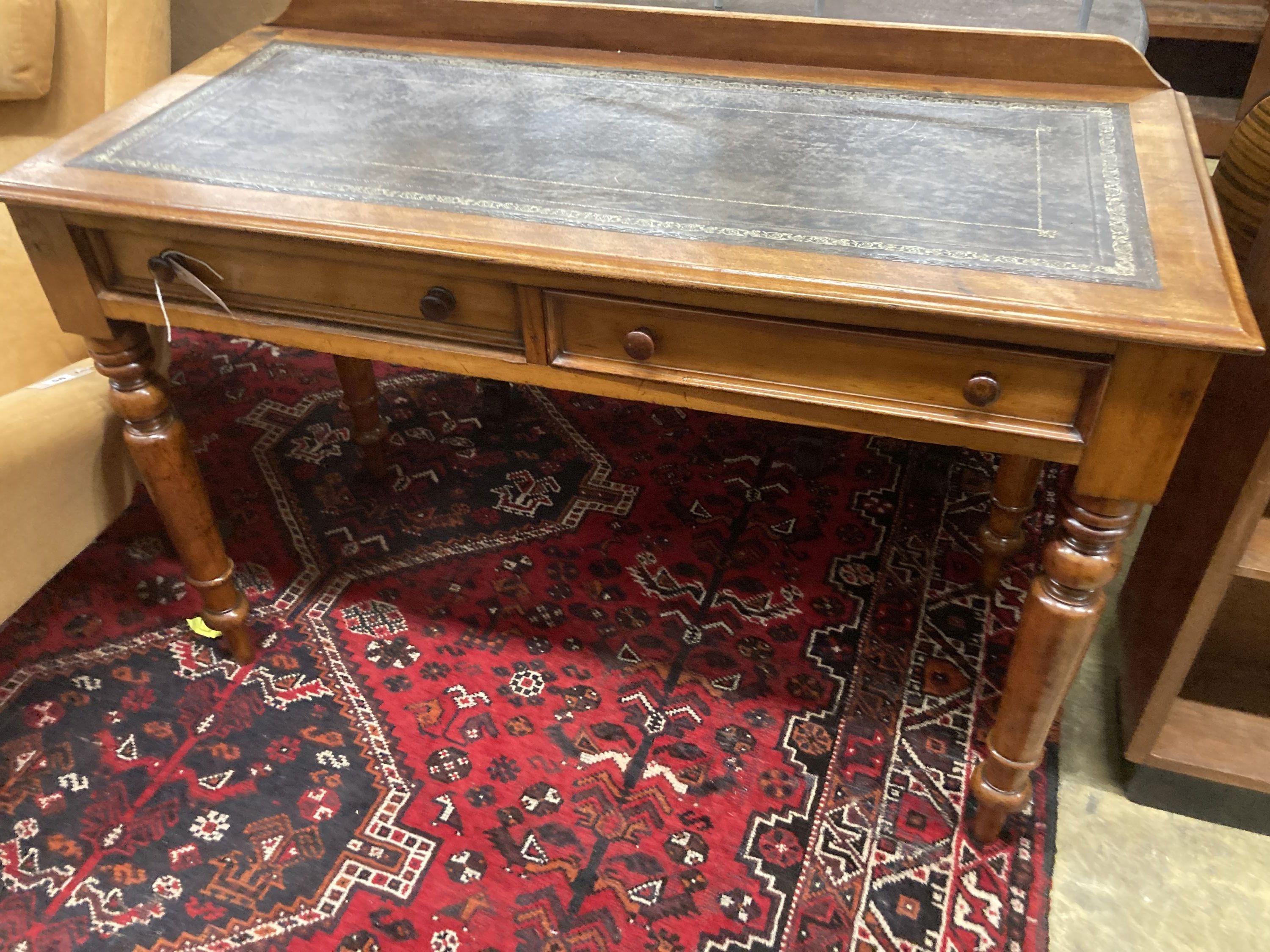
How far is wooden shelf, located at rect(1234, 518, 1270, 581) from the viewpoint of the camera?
1312 mm

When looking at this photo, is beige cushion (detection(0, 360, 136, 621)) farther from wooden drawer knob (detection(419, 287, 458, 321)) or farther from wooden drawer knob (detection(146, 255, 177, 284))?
wooden drawer knob (detection(419, 287, 458, 321))

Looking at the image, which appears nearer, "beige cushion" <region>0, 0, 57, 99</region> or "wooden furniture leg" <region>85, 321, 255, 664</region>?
"wooden furniture leg" <region>85, 321, 255, 664</region>

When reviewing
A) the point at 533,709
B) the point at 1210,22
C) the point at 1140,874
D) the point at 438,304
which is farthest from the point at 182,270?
the point at 1210,22

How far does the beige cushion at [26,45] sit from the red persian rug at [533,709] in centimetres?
85

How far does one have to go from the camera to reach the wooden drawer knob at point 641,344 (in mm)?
1148

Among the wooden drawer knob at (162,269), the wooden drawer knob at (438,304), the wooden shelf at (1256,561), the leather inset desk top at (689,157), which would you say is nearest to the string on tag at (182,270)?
the wooden drawer knob at (162,269)

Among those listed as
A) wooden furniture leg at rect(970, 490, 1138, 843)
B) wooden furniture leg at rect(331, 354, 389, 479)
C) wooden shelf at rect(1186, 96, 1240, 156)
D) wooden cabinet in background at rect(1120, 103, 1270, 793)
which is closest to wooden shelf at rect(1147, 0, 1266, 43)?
wooden shelf at rect(1186, 96, 1240, 156)

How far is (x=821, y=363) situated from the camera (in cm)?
111

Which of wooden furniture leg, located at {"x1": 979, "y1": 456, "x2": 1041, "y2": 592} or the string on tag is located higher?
the string on tag

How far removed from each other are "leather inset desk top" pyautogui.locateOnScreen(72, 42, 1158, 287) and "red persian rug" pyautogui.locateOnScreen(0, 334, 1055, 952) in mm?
942

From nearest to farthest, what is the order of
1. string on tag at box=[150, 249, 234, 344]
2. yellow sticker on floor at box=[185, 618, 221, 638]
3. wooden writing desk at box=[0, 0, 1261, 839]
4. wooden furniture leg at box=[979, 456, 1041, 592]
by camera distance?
wooden writing desk at box=[0, 0, 1261, 839]
string on tag at box=[150, 249, 234, 344]
wooden furniture leg at box=[979, 456, 1041, 592]
yellow sticker on floor at box=[185, 618, 221, 638]

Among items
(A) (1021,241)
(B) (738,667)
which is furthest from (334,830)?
(A) (1021,241)

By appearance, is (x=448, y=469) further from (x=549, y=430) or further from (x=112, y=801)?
(x=112, y=801)

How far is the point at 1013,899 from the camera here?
4.79ft
